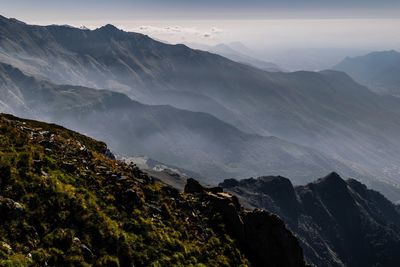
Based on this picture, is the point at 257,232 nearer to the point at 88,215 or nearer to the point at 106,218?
the point at 106,218

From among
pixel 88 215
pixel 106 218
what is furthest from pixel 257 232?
pixel 88 215

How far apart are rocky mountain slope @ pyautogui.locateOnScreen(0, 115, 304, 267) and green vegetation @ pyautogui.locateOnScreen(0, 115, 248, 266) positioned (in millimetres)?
78

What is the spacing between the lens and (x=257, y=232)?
51.7 metres

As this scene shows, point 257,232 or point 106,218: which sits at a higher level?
point 106,218

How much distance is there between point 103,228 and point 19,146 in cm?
1362

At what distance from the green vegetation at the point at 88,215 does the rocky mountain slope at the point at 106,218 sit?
3.1 inches

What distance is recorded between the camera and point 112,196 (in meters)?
41.4

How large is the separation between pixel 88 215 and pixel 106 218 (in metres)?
1.80

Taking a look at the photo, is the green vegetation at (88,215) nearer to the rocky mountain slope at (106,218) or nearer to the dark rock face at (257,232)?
the rocky mountain slope at (106,218)

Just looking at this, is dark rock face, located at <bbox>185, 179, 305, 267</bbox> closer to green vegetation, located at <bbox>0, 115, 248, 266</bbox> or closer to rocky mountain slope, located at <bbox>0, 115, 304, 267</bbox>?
rocky mountain slope, located at <bbox>0, 115, 304, 267</bbox>

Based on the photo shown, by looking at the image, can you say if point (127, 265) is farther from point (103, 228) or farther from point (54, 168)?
point (54, 168)

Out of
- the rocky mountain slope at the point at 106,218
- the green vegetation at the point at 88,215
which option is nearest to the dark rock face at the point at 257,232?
the rocky mountain slope at the point at 106,218

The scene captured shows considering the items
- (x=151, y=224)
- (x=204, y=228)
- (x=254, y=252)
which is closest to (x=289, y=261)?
(x=254, y=252)

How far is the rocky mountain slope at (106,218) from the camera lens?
32.6 m
